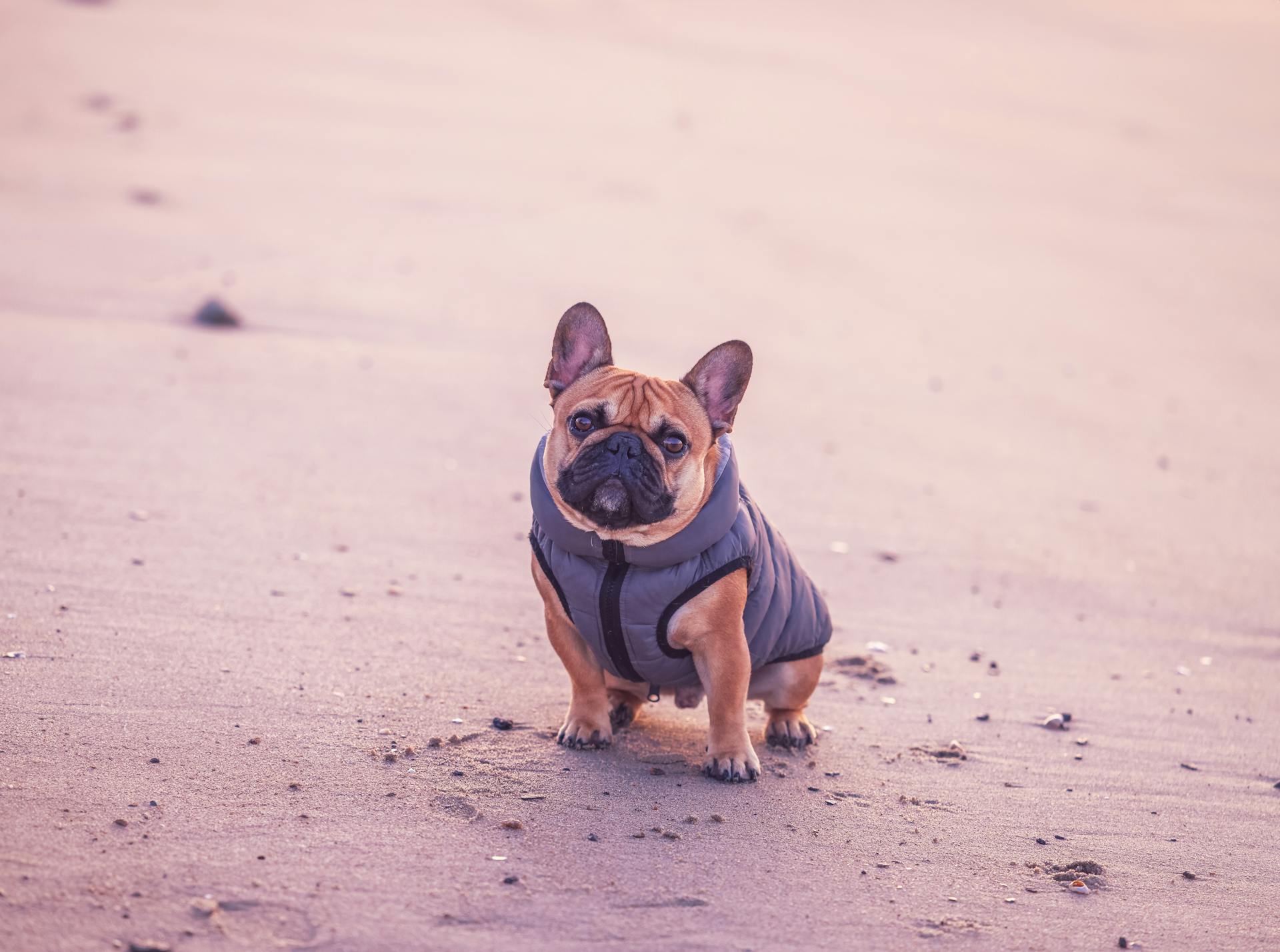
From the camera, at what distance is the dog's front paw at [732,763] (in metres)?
3.84

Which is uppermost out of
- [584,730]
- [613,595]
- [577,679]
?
[613,595]

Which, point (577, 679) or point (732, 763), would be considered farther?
point (577, 679)

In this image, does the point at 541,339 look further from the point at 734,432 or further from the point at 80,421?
the point at 80,421

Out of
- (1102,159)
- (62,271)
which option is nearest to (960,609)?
(62,271)

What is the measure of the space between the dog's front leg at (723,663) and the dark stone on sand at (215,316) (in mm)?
5646

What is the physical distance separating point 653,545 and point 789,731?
97cm

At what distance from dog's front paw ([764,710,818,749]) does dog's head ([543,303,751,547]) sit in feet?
3.04

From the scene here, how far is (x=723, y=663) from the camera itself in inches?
150

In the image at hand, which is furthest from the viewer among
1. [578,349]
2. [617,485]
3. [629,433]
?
[578,349]

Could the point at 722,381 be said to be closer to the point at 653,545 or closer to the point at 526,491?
the point at 653,545

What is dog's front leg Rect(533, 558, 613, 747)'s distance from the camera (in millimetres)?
3945

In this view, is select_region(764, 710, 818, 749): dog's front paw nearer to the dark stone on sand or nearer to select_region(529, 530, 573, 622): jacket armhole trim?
Result: select_region(529, 530, 573, 622): jacket armhole trim

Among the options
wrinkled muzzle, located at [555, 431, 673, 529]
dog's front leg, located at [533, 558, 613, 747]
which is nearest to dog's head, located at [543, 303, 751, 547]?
wrinkled muzzle, located at [555, 431, 673, 529]

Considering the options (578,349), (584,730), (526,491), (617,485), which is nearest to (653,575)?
(617,485)
